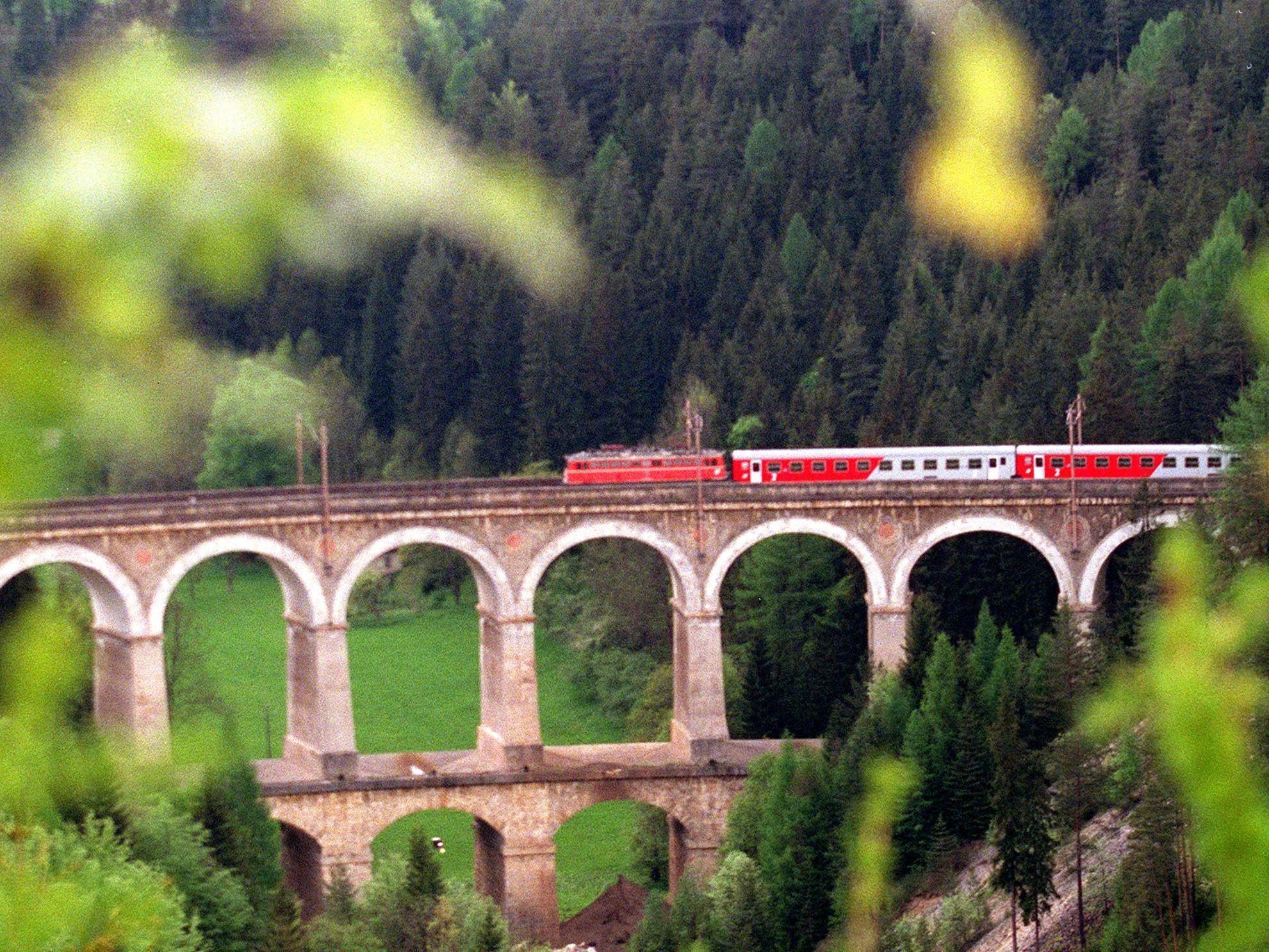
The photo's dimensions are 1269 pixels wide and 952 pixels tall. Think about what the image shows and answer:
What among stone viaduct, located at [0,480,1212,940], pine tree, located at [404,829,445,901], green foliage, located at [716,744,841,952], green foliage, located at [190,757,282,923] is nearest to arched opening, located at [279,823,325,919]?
stone viaduct, located at [0,480,1212,940]

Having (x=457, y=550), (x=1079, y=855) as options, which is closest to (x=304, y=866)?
(x=457, y=550)

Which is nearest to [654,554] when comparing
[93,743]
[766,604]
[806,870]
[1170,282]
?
[766,604]

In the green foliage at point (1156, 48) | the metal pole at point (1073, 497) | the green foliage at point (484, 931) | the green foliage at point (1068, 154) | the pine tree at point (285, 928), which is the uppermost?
the green foliage at point (1156, 48)

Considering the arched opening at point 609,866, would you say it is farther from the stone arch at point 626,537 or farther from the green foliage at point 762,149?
the green foliage at point 762,149

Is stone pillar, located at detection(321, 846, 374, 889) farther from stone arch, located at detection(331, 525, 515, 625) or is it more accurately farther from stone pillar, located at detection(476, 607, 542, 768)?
stone arch, located at detection(331, 525, 515, 625)

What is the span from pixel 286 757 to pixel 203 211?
5579 centimetres

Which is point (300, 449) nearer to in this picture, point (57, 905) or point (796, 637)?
point (796, 637)

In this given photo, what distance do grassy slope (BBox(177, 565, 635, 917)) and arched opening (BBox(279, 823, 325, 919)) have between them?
417 cm

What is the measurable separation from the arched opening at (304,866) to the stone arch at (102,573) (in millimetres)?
6242

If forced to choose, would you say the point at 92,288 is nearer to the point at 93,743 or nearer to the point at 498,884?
the point at 93,743

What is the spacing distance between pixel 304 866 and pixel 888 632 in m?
16.1

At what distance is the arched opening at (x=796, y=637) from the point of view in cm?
6469

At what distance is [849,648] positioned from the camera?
6694 cm

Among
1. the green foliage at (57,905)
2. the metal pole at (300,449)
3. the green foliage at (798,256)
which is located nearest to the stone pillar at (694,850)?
the metal pole at (300,449)
